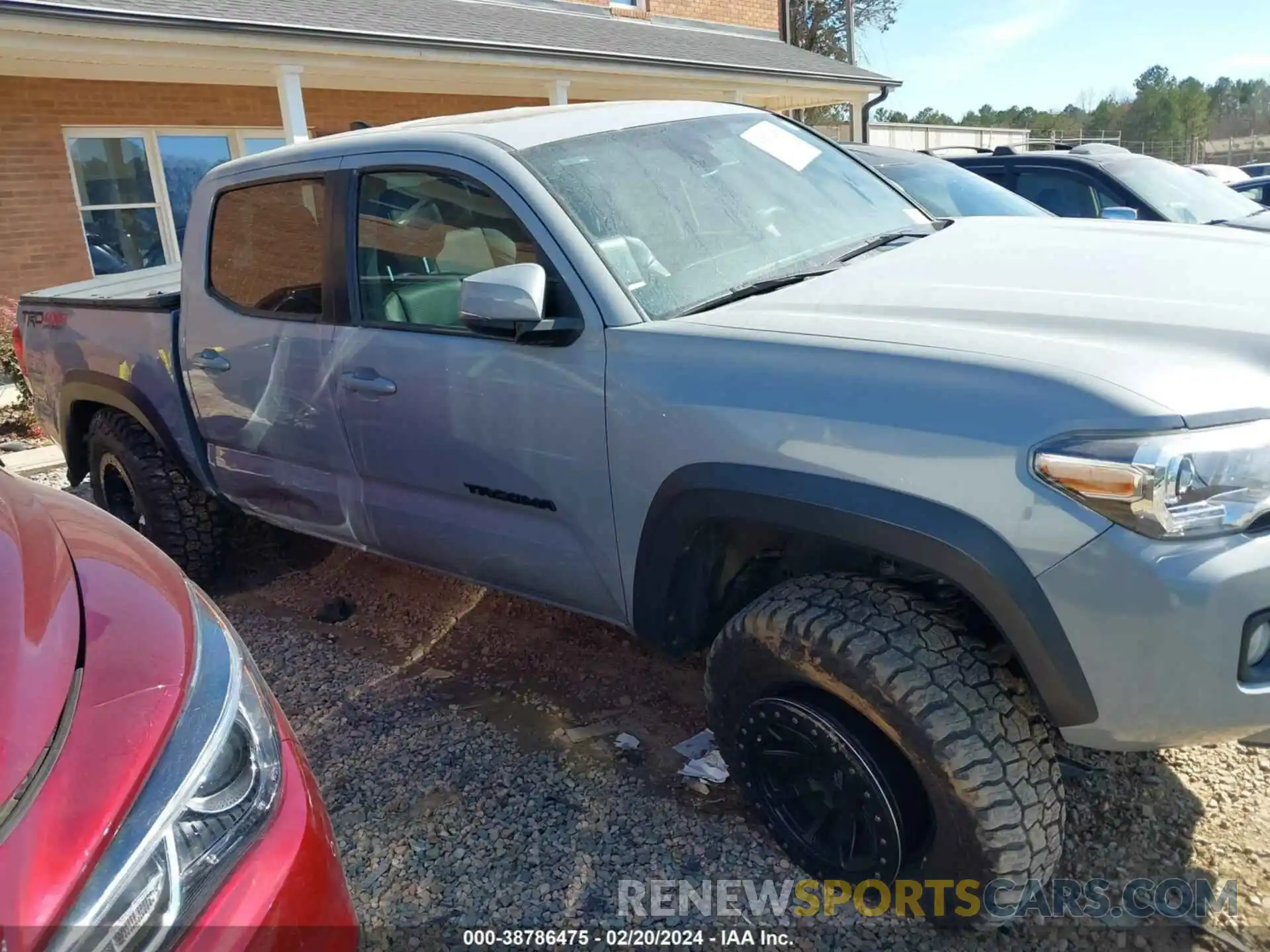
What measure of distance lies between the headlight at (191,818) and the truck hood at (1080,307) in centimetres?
135

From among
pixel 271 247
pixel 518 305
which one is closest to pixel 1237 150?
pixel 271 247

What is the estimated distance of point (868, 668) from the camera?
206 centimetres

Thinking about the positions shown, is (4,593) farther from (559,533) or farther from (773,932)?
(773,932)

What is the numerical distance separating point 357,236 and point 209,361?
968 millimetres

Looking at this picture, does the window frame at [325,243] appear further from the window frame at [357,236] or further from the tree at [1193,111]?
the tree at [1193,111]

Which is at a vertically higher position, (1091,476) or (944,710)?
(1091,476)

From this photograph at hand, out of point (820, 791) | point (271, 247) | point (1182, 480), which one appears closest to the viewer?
point (1182, 480)

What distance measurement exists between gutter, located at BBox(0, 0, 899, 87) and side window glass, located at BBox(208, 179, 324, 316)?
16.1 feet

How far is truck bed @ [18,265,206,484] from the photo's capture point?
4.01 metres

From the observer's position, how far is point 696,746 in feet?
9.82

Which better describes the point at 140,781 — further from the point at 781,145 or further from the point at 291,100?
the point at 291,100

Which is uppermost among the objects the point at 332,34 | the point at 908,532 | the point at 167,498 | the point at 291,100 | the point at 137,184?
the point at 332,34

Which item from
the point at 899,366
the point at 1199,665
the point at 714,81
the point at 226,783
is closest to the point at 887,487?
the point at 899,366

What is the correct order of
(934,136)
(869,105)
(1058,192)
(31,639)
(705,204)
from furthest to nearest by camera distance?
(934,136)
(869,105)
(1058,192)
(705,204)
(31,639)
